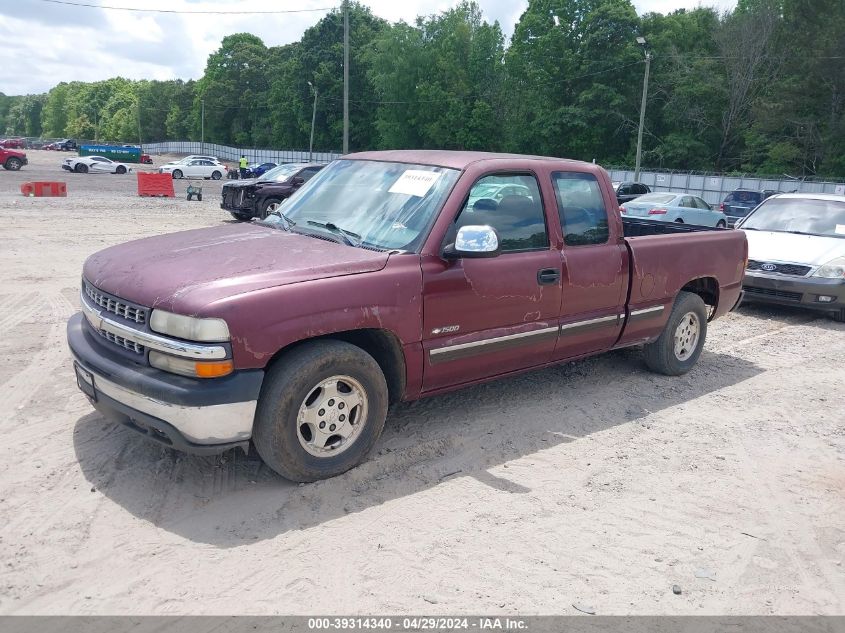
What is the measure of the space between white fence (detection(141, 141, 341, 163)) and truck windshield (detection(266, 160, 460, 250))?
218ft

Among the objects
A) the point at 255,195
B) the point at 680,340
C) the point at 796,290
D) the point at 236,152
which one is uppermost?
the point at 236,152

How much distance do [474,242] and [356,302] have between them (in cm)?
83

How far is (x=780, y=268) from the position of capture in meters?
9.70

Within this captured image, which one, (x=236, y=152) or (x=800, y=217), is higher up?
(x=236, y=152)

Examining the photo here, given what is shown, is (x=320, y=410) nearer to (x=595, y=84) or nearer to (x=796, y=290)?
(x=796, y=290)

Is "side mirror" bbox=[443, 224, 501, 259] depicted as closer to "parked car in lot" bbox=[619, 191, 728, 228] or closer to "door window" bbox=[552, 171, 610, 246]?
"door window" bbox=[552, 171, 610, 246]

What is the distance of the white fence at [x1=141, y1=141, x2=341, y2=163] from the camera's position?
3135 inches

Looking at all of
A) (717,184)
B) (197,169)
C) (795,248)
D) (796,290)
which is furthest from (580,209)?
(197,169)

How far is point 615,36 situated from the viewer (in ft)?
192

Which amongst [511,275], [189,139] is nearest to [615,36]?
[511,275]

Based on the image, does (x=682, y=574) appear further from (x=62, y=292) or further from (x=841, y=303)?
(x=62, y=292)

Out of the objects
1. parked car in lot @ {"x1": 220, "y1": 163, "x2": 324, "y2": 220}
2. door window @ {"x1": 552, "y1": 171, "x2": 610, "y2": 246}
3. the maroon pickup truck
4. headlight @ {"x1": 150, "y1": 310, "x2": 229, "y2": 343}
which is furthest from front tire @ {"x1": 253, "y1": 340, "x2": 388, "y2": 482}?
parked car in lot @ {"x1": 220, "y1": 163, "x2": 324, "y2": 220}

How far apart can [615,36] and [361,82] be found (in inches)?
1305

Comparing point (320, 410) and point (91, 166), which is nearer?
point (320, 410)
